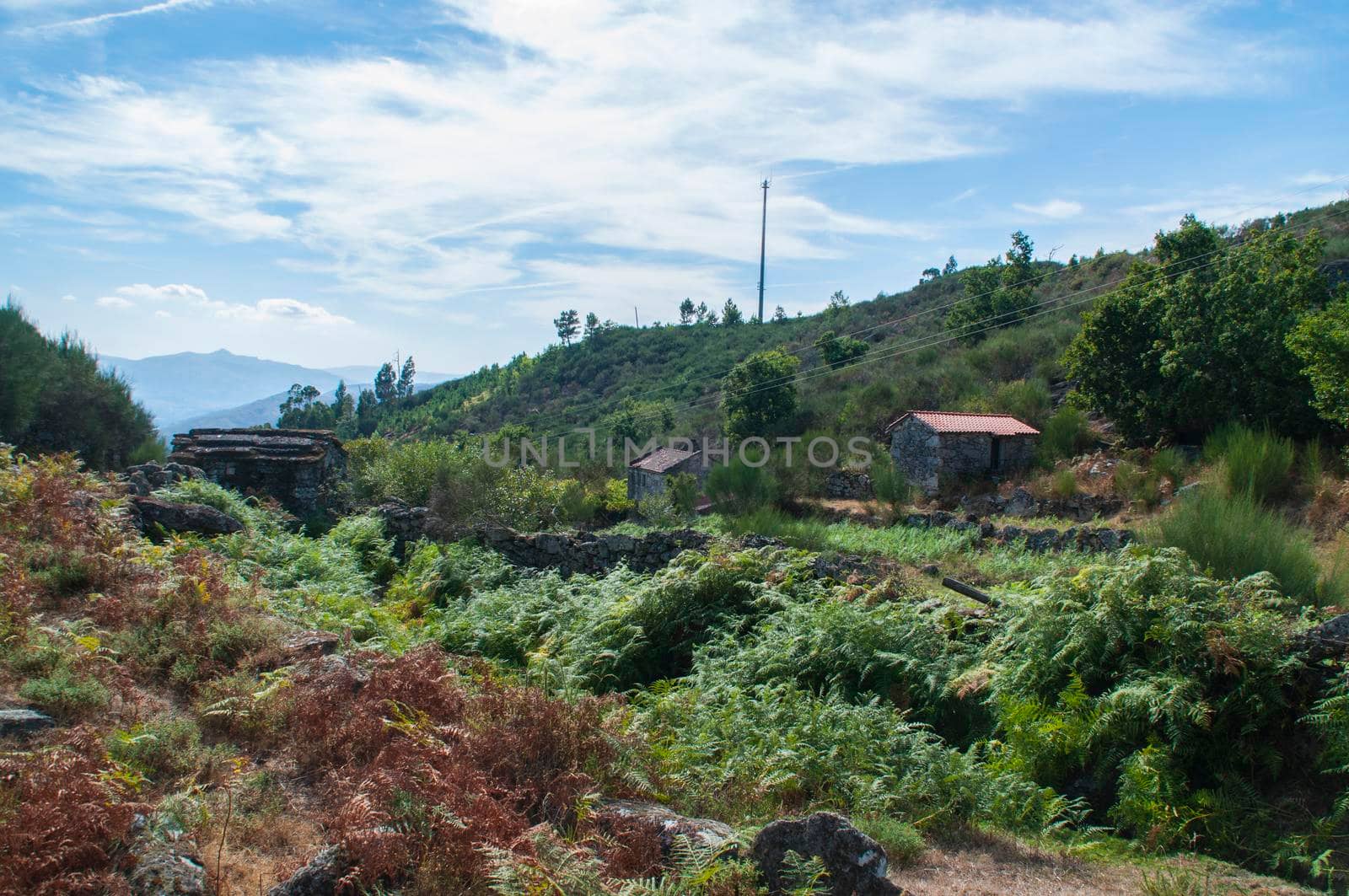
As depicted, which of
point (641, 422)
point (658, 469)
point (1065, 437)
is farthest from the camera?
point (641, 422)

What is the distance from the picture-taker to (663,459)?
29438mm

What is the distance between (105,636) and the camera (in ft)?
18.2

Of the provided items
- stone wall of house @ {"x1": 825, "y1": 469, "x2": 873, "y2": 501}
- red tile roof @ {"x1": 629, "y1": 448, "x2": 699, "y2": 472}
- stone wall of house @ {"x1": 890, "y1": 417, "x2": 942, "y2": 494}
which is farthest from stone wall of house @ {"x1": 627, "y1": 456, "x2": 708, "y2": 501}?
stone wall of house @ {"x1": 890, "y1": 417, "x2": 942, "y2": 494}

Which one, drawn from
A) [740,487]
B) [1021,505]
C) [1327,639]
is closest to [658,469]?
[740,487]

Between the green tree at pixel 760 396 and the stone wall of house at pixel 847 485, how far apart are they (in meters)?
7.73

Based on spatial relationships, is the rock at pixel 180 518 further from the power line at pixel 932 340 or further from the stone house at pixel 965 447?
the power line at pixel 932 340

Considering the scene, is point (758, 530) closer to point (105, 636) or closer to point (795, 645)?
point (795, 645)

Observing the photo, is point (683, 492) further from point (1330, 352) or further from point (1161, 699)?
point (1161, 699)

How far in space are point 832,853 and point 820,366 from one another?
39191 mm

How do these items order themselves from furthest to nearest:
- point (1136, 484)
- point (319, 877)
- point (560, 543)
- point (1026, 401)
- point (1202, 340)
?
point (1026, 401) → point (1202, 340) → point (1136, 484) → point (560, 543) → point (319, 877)

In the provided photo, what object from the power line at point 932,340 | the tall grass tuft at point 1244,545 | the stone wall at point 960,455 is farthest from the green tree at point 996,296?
the tall grass tuft at point 1244,545

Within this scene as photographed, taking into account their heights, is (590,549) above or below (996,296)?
below

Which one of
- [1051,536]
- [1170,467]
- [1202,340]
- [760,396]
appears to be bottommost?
[1051,536]

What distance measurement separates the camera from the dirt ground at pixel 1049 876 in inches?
149
